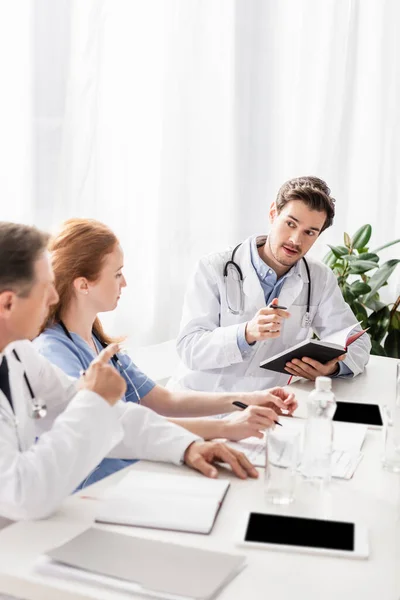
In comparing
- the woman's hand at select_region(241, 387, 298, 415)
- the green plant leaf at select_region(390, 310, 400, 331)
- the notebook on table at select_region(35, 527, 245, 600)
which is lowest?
the green plant leaf at select_region(390, 310, 400, 331)

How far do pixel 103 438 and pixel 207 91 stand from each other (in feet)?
9.47

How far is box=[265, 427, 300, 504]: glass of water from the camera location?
1543mm

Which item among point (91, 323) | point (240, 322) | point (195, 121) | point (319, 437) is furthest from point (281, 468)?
point (195, 121)

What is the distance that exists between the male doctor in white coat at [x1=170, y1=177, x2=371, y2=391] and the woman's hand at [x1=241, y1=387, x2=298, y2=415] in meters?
0.54

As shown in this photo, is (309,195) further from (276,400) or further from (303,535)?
(303,535)

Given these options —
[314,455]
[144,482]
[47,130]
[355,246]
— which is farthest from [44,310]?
[355,246]

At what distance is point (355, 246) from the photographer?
4043mm

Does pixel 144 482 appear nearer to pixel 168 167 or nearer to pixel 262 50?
pixel 168 167

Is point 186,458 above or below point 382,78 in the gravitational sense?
below

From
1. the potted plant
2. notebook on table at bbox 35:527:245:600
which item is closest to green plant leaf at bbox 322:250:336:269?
the potted plant

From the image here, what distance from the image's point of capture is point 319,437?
1.66 m

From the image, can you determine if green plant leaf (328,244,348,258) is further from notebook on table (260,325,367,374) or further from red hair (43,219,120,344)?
red hair (43,219,120,344)

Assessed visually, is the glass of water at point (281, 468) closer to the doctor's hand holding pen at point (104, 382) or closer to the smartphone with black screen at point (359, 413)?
the doctor's hand holding pen at point (104, 382)

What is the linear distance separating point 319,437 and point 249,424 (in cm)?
29
